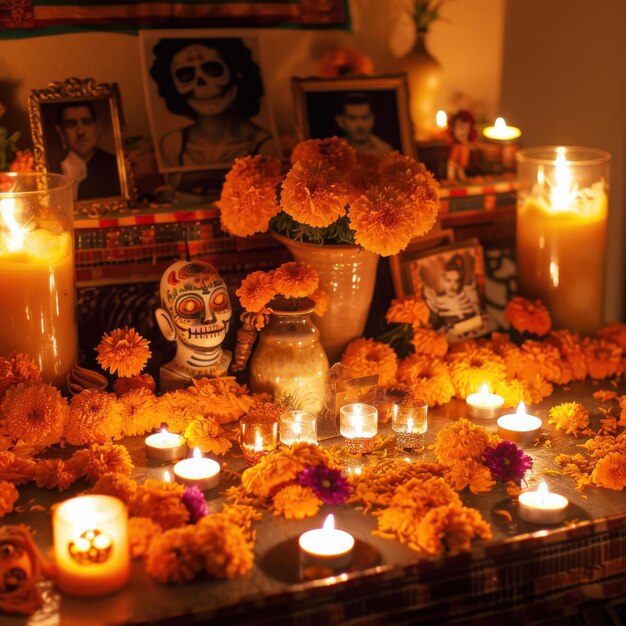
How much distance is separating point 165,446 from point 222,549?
376 millimetres

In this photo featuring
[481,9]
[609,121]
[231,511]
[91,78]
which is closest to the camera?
[231,511]

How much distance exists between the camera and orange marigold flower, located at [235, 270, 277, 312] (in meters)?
1.74

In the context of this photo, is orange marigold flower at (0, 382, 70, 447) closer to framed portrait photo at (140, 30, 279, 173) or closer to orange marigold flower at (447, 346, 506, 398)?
framed portrait photo at (140, 30, 279, 173)

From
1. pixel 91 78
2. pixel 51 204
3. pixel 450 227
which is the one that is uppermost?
pixel 91 78

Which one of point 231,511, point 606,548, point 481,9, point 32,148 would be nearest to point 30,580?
point 231,511

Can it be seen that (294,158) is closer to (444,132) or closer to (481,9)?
(444,132)

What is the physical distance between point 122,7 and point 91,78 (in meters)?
0.18

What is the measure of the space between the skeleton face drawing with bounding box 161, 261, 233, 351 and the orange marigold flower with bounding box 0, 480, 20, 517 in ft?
1.49

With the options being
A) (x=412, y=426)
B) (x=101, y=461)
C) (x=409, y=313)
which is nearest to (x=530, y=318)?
(x=409, y=313)

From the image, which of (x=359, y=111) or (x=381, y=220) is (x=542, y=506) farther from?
(x=359, y=111)

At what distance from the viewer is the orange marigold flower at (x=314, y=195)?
5.51 ft

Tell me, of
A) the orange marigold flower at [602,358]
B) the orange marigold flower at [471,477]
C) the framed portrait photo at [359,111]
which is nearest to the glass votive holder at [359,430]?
the orange marigold flower at [471,477]

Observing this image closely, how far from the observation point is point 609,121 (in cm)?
260

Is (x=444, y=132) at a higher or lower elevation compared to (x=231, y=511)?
higher
